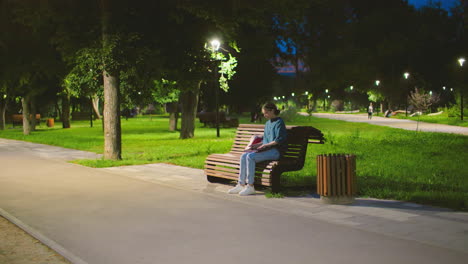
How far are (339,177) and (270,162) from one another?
150 centimetres

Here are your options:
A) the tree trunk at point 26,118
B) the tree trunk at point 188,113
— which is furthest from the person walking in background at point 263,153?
the tree trunk at point 26,118

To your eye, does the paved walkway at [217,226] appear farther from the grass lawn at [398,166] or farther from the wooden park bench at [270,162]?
the grass lawn at [398,166]

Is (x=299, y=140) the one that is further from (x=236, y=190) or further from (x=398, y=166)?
(x=398, y=166)

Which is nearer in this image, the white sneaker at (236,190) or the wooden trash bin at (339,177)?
the wooden trash bin at (339,177)

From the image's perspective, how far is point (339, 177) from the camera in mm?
7879

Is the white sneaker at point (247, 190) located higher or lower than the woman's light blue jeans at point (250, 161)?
lower

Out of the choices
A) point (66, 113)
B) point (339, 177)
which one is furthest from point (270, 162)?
point (66, 113)

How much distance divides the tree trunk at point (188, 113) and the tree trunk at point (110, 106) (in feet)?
35.0

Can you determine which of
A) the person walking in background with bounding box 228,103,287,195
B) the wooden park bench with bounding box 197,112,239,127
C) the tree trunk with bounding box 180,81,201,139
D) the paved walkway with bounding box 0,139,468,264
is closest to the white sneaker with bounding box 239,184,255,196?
the person walking in background with bounding box 228,103,287,195

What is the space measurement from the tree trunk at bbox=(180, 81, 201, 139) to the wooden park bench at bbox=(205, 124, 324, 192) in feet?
50.2

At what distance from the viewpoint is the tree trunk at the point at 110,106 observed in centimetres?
1459

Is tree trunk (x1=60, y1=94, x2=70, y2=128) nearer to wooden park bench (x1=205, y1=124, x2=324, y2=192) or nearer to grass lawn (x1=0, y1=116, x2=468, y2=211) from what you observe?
grass lawn (x1=0, y1=116, x2=468, y2=211)

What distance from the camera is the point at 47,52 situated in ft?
71.1

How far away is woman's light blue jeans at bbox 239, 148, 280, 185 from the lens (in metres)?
9.05
